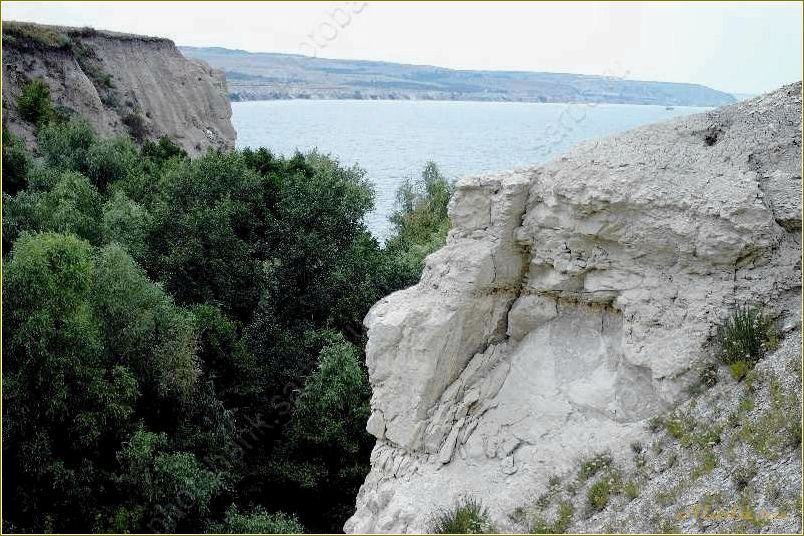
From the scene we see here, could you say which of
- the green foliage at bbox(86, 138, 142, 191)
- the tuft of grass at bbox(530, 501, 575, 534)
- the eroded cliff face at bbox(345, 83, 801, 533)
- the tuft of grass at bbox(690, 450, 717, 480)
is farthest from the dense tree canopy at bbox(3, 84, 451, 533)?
the tuft of grass at bbox(690, 450, 717, 480)

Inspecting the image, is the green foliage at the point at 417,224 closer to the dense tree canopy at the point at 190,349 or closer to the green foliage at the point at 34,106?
the dense tree canopy at the point at 190,349

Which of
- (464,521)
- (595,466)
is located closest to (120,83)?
(464,521)

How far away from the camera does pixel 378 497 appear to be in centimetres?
1437

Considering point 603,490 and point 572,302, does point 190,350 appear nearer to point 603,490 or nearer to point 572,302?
point 572,302

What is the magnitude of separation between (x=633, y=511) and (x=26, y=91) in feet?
167

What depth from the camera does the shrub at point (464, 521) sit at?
12352 millimetres

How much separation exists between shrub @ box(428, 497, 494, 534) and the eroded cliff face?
282mm

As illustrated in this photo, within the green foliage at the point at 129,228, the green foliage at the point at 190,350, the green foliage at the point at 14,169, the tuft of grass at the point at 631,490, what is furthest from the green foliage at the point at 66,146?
the tuft of grass at the point at 631,490

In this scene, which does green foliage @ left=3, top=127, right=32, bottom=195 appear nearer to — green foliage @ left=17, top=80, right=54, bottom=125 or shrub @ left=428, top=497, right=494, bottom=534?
green foliage @ left=17, top=80, right=54, bottom=125

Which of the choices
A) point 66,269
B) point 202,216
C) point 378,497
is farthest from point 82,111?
point 378,497

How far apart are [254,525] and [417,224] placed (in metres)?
28.6

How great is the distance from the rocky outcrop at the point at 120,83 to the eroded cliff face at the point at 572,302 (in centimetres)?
4076

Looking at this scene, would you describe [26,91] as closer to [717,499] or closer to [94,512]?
[94,512]

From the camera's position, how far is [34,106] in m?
50.8
